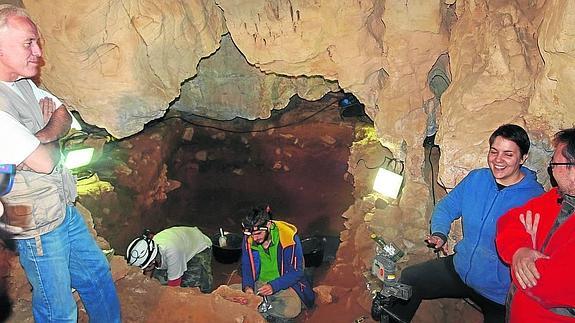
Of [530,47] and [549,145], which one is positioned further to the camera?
[530,47]

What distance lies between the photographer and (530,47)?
179 inches

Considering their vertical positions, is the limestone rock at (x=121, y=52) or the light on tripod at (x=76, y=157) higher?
the limestone rock at (x=121, y=52)

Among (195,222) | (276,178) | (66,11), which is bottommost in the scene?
(195,222)

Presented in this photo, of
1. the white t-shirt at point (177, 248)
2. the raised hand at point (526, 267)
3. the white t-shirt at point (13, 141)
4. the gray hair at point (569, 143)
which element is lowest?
the white t-shirt at point (177, 248)

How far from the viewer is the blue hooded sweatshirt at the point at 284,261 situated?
5.12 metres

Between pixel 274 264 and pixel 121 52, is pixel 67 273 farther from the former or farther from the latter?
pixel 121 52

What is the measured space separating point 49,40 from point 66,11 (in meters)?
0.44

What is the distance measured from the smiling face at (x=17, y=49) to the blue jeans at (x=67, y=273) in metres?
1.00

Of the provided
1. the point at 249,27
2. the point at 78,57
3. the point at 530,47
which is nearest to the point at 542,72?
the point at 530,47

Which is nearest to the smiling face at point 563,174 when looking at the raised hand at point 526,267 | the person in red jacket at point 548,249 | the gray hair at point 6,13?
the person in red jacket at point 548,249

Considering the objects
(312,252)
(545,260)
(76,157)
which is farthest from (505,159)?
(76,157)

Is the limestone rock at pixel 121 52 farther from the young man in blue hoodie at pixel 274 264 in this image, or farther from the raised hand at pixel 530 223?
the raised hand at pixel 530 223

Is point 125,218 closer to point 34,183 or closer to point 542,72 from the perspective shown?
point 34,183

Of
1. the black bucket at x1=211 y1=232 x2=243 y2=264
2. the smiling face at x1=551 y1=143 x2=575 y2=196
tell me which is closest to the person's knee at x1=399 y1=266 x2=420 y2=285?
the smiling face at x1=551 y1=143 x2=575 y2=196
